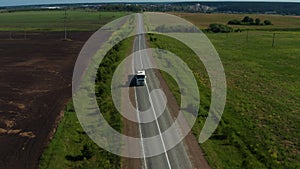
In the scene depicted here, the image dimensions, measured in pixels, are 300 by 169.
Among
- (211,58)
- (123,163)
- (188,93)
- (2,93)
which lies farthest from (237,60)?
(123,163)

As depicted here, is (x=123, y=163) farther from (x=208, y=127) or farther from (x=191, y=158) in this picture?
(x=208, y=127)

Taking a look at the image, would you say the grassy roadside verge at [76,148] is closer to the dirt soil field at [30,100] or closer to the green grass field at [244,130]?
the green grass field at [244,130]

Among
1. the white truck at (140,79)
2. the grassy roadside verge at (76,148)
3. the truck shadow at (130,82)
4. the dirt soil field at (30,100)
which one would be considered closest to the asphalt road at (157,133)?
the white truck at (140,79)

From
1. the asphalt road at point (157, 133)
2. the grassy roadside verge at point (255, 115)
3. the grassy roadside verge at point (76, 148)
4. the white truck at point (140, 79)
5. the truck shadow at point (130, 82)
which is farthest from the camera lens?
the truck shadow at point (130, 82)

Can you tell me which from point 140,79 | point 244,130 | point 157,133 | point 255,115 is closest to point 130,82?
point 140,79

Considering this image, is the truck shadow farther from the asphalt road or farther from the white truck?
the asphalt road

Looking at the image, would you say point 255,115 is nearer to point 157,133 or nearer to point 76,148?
point 157,133
